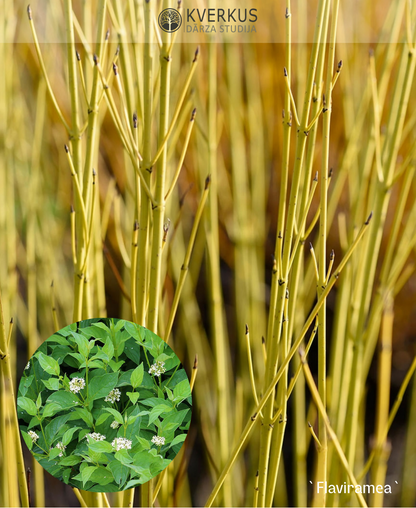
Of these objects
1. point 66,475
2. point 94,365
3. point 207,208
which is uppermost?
point 207,208

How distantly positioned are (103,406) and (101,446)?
36mm

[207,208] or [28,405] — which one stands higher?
[207,208]

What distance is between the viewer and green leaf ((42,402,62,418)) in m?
0.36

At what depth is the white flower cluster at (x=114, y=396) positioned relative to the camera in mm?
356

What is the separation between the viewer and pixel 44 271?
0.63 m

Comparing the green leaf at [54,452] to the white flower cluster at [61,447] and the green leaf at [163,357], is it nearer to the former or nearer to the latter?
the white flower cluster at [61,447]

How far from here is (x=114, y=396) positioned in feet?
1.17

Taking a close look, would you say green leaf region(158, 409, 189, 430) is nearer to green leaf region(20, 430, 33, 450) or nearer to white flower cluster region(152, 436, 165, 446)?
white flower cluster region(152, 436, 165, 446)

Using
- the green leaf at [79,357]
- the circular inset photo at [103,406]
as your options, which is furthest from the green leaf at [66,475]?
the green leaf at [79,357]

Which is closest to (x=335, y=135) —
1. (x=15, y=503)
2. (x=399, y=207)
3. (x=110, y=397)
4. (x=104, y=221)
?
(x=399, y=207)

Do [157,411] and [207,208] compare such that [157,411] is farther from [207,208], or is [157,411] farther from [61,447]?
[207,208]

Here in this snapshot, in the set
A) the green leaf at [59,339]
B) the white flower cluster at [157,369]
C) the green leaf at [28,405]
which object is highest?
the green leaf at [59,339]

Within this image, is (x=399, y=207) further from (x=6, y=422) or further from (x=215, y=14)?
(x=6, y=422)

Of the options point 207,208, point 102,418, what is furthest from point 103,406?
point 207,208
